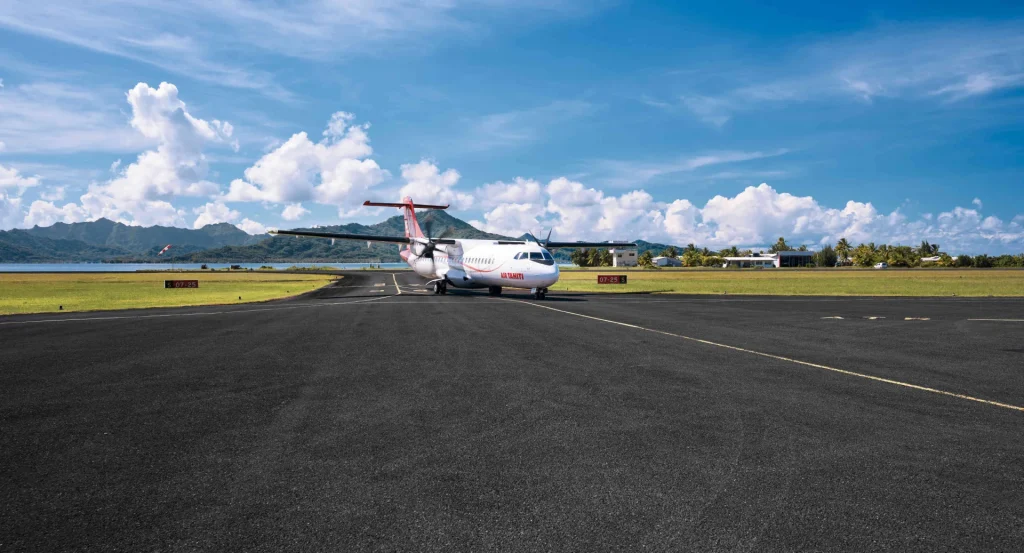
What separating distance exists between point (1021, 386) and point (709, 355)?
5.22m

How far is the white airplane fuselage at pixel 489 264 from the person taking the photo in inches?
1219

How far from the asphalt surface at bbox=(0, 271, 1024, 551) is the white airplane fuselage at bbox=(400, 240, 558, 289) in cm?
1812

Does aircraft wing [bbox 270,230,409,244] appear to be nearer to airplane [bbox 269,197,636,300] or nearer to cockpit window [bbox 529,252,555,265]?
airplane [bbox 269,197,636,300]

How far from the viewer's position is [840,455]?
5.67 m

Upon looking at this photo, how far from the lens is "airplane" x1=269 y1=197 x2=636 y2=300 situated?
3114 cm

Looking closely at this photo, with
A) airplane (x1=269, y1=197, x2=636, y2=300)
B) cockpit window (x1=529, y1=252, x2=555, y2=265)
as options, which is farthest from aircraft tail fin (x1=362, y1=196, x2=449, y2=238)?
cockpit window (x1=529, y1=252, x2=555, y2=265)

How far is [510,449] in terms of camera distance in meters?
5.89

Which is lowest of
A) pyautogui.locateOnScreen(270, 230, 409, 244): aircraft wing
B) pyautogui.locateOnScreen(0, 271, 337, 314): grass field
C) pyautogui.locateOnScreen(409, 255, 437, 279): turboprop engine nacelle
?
pyautogui.locateOnScreen(0, 271, 337, 314): grass field

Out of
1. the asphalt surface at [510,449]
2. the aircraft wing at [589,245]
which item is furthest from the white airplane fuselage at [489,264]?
the asphalt surface at [510,449]

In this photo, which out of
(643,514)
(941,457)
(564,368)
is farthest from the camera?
(564,368)

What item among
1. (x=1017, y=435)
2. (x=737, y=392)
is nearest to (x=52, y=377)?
(x=737, y=392)

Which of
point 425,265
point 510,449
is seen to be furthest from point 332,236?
point 510,449

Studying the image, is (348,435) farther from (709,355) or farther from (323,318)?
(323,318)

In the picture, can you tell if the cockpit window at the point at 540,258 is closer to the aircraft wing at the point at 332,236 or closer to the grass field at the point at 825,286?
the aircraft wing at the point at 332,236
